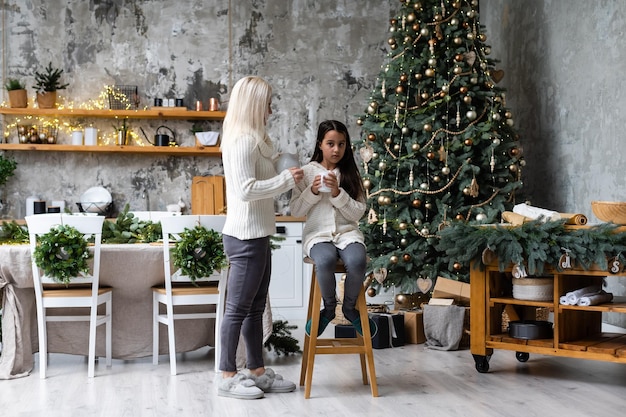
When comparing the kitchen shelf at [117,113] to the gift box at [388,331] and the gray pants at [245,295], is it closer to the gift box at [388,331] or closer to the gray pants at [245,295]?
the gift box at [388,331]

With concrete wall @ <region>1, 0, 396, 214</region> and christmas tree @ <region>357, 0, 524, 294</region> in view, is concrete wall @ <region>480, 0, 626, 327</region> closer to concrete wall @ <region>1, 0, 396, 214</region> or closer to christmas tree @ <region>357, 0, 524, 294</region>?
christmas tree @ <region>357, 0, 524, 294</region>

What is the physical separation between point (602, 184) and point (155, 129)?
4209 millimetres

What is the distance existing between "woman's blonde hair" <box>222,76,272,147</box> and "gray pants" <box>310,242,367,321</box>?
63cm

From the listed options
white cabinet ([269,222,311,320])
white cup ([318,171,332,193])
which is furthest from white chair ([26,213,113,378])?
white cabinet ([269,222,311,320])

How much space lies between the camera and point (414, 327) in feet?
18.0

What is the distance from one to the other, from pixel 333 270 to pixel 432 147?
2.46 metres

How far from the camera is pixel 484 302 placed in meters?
4.30

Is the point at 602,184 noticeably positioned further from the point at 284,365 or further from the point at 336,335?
the point at 284,365

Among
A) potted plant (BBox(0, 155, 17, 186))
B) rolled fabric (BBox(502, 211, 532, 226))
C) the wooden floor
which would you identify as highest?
potted plant (BBox(0, 155, 17, 186))

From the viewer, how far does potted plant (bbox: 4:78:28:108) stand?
7059 mm

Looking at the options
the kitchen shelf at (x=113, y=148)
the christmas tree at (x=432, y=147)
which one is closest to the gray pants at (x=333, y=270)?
the christmas tree at (x=432, y=147)

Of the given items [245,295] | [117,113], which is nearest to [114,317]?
[245,295]

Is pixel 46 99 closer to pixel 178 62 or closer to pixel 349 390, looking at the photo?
pixel 178 62

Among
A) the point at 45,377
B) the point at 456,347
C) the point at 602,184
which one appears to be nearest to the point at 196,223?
the point at 45,377
